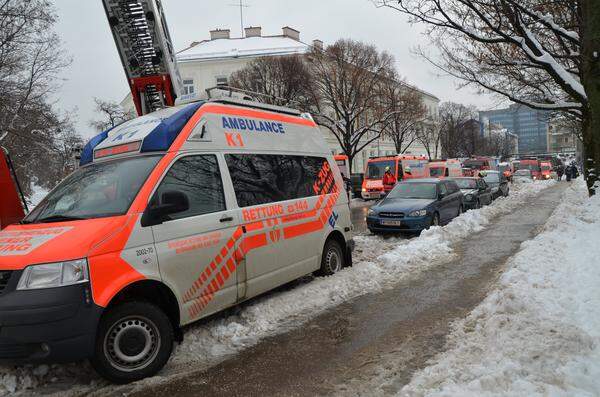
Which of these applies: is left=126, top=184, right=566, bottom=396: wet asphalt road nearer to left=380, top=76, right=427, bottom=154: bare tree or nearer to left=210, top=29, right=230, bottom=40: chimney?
left=380, top=76, right=427, bottom=154: bare tree

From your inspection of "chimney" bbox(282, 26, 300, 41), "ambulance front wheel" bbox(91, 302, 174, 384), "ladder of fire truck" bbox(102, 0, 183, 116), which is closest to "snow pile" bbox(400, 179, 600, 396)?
"ambulance front wheel" bbox(91, 302, 174, 384)

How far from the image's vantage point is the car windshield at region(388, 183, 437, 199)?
13.4 m

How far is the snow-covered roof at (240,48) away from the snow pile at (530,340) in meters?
42.4

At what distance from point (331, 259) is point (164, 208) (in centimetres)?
364

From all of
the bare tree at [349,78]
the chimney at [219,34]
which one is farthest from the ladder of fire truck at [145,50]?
the chimney at [219,34]

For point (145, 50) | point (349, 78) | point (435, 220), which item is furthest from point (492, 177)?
point (145, 50)

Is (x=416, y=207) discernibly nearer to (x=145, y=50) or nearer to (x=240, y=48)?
(x=145, y=50)

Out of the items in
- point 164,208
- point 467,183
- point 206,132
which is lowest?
point 467,183

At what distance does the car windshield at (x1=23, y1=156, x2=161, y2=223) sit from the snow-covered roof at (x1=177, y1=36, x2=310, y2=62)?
1664 inches

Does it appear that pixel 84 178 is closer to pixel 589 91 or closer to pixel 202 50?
pixel 589 91

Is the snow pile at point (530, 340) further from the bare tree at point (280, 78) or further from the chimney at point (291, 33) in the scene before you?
the chimney at point (291, 33)

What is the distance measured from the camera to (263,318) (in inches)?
218

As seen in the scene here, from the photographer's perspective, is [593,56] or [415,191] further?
[415,191]

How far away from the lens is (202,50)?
51.0 metres
